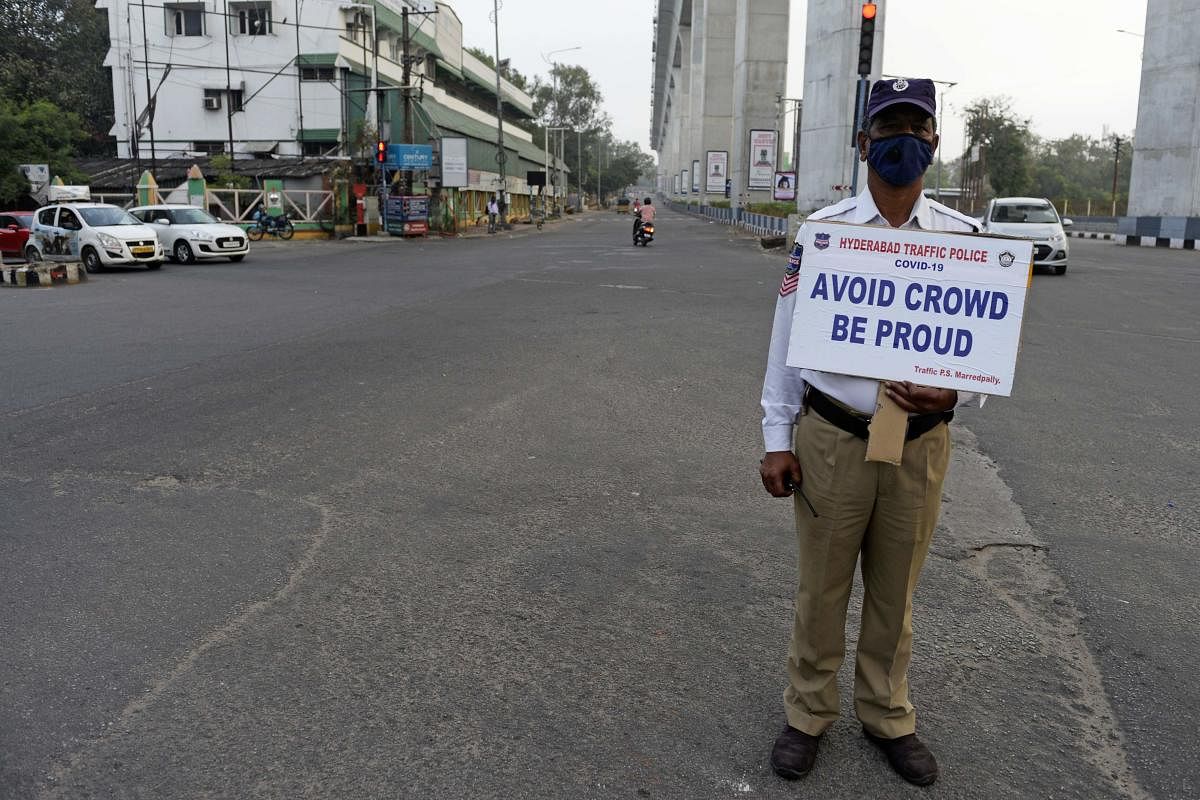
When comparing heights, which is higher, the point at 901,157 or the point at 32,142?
the point at 32,142

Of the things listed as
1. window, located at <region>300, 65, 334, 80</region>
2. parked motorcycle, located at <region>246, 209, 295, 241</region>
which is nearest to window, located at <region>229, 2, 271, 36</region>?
window, located at <region>300, 65, 334, 80</region>

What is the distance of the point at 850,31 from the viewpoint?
3128 cm

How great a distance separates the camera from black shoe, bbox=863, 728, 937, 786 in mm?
2936

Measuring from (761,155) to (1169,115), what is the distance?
1860cm

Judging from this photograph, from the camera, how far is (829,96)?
32406mm

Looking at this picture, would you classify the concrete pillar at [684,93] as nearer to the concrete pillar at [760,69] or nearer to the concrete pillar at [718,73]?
the concrete pillar at [718,73]

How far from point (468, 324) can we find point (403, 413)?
5136 millimetres

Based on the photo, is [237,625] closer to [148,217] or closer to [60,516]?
[60,516]

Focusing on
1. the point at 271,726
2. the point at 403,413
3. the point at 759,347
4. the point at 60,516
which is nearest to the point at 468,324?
the point at 759,347

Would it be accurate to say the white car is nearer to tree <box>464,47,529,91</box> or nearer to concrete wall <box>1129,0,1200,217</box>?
concrete wall <box>1129,0,1200,217</box>

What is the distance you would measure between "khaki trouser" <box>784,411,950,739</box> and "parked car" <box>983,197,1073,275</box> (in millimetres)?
19142

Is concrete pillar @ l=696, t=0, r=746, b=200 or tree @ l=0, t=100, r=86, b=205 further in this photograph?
concrete pillar @ l=696, t=0, r=746, b=200

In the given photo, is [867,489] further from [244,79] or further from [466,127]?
[466,127]

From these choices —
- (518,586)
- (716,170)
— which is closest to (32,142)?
(518,586)
